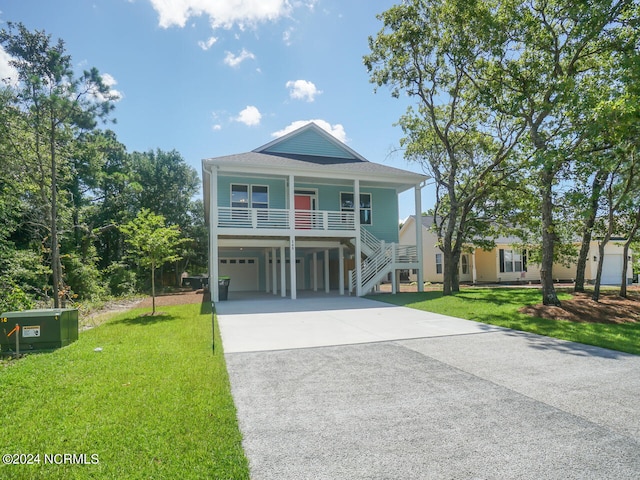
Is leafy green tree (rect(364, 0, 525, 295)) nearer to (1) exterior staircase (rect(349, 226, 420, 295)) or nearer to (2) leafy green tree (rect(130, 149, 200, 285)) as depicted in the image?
(1) exterior staircase (rect(349, 226, 420, 295))

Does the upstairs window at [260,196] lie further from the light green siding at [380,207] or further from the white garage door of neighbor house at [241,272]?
the white garage door of neighbor house at [241,272]

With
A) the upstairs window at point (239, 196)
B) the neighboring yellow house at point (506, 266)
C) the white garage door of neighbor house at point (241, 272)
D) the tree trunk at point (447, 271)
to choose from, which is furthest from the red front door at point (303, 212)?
the neighboring yellow house at point (506, 266)

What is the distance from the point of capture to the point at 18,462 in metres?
3.03

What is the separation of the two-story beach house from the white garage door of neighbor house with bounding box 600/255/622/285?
17.8 meters

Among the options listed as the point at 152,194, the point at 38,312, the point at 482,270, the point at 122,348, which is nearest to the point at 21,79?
the point at 38,312

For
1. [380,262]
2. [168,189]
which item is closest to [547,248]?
[380,262]

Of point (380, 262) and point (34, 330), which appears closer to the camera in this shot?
point (34, 330)

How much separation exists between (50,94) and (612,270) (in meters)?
34.2

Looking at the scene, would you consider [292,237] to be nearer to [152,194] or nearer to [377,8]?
[377,8]

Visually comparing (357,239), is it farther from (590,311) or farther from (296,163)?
(590,311)

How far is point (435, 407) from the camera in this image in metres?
4.15

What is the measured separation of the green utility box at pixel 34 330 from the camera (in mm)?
6844

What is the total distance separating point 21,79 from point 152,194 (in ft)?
69.6

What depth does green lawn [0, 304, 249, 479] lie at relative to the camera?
294 centimetres
